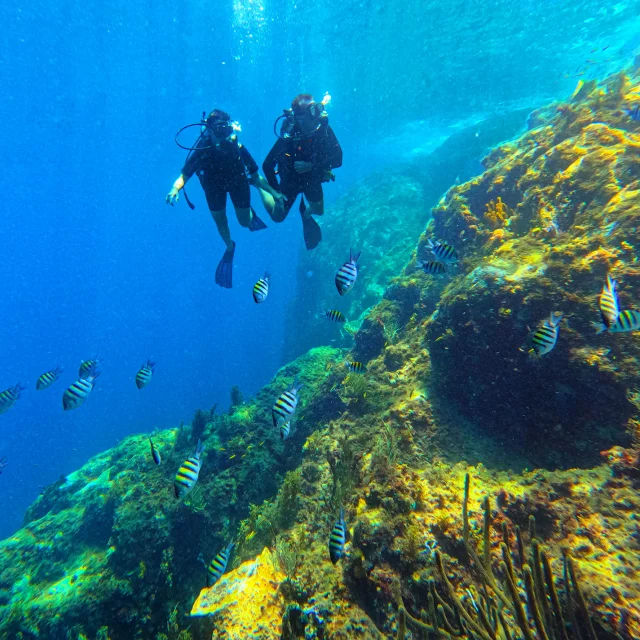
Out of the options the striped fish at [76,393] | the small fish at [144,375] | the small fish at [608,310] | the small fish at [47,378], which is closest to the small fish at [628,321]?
the small fish at [608,310]

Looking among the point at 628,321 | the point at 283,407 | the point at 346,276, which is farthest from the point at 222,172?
the point at 628,321

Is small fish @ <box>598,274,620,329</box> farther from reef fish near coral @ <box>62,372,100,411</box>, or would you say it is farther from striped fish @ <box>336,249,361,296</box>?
reef fish near coral @ <box>62,372,100,411</box>

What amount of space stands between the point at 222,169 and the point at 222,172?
0.18 feet

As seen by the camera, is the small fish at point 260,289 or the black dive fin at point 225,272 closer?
the small fish at point 260,289

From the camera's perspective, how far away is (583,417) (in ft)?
13.7

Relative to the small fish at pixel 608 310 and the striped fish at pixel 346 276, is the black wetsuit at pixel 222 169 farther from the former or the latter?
the small fish at pixel 608 310

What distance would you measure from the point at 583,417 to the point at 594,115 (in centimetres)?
867

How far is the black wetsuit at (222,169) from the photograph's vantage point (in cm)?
609

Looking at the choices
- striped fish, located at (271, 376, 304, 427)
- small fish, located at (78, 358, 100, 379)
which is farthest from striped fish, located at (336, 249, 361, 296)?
small fish, located at (78, 358, 100, 379)

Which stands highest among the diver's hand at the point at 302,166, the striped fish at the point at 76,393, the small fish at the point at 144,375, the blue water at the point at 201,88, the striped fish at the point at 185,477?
the blue water at the point at 201,88

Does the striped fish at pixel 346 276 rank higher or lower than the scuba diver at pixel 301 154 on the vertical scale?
lower

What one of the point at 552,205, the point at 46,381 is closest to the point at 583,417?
the point at 552,205

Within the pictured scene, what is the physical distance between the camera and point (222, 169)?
6.25 metres

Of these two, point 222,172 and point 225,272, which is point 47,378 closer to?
point 225,272
